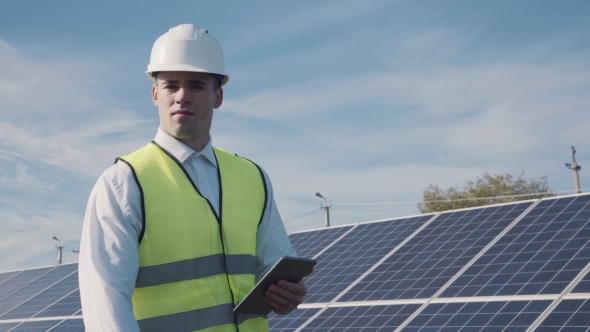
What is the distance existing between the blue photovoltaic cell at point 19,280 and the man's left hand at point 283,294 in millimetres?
22320

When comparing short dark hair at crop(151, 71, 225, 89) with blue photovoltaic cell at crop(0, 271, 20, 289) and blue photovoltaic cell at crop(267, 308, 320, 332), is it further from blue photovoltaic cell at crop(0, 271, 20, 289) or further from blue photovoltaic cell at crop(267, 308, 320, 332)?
blue photovoltaic cell at crop(0, 271, 20, 289)

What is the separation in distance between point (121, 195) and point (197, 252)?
395 mm

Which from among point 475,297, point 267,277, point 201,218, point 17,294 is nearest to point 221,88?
point 201,218

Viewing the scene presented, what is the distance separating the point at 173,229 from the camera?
3180 millimetres

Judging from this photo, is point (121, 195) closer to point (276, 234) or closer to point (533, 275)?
point (276, 234)

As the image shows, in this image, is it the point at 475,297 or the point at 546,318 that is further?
the point at 475,297

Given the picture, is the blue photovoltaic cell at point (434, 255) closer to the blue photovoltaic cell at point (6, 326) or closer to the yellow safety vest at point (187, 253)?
the yellow safety vest at point (187, 253)

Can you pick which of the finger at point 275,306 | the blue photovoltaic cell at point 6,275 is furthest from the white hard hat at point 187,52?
the blue photovoltaic cell at point 6,275

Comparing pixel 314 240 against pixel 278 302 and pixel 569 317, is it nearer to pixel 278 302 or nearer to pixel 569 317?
pixel 569 317

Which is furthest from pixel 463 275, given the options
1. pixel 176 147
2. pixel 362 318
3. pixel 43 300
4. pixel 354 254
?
pixel 43 300

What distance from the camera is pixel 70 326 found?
16484mm

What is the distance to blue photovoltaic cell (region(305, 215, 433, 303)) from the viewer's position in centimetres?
1368

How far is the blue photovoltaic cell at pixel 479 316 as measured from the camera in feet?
33.1

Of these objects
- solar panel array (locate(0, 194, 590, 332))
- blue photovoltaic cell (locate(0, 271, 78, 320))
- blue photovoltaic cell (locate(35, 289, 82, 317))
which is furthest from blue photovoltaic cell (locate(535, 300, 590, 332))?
blue photovoltaic cell (locate(0, 271, 78, 320))
